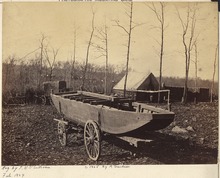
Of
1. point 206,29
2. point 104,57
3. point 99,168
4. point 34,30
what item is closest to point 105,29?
point 104,57

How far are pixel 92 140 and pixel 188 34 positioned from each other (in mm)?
548

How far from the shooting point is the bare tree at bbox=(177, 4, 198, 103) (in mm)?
1770

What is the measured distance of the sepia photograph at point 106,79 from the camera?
1718 mm

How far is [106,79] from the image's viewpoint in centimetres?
175

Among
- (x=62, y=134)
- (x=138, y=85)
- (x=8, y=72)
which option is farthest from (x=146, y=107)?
(x=8, y=72)

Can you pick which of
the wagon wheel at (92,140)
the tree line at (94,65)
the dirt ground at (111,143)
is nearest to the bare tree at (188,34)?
the tree line at (94,65)

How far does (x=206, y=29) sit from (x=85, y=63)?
0.48 metres

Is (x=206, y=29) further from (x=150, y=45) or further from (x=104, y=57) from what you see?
(x=104, y=57)

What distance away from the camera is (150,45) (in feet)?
5.79

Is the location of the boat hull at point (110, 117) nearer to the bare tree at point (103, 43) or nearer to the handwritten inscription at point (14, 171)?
the bare tree at point (103, 43)

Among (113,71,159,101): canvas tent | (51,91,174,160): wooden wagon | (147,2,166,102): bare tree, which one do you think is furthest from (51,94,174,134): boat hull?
(147,2,166,102): bare tree

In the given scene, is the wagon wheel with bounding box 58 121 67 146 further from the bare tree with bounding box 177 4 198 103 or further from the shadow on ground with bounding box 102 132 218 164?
the bare tree with bounding box 177 4 198 103

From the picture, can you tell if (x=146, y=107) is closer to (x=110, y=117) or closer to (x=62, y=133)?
(x=110, y=117)

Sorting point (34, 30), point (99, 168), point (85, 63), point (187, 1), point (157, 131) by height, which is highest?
point (187, 1)
